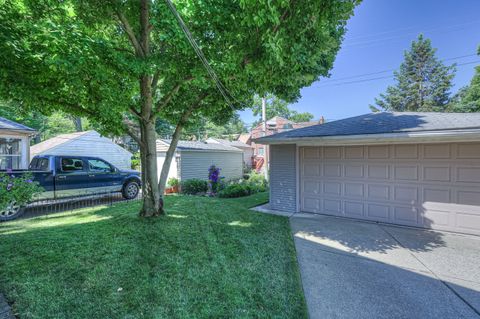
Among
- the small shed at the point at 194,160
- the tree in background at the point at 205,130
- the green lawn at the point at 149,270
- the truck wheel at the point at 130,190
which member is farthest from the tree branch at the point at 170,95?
the small shed at the point at 194,160

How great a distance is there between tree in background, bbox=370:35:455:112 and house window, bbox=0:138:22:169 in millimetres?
35859

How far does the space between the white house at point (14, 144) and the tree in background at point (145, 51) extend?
16.8 ft

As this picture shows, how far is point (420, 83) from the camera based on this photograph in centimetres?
2767

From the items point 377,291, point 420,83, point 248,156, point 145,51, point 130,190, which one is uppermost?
point 420,83

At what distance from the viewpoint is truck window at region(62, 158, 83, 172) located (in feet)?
25.3

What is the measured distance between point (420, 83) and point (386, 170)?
30953 mm

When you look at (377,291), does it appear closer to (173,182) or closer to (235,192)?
(235,192)

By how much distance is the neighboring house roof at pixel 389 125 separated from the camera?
494cm

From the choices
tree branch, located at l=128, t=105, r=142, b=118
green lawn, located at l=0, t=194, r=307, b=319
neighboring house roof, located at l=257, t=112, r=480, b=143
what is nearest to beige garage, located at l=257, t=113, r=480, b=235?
neighboring house roof, located at l=257, t=112, r=480, b=143

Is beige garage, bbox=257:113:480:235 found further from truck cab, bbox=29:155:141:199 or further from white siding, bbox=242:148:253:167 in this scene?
white siding, bbox=242:148:253:167

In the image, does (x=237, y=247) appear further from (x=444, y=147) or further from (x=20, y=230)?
(x=444, y=147)

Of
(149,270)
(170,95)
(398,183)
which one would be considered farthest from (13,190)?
(398,183)

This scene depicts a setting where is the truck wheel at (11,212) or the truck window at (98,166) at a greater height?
the truck window at (98,166)

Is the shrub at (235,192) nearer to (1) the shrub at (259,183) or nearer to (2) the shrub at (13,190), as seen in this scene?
(1) the shrub at (259,183)
